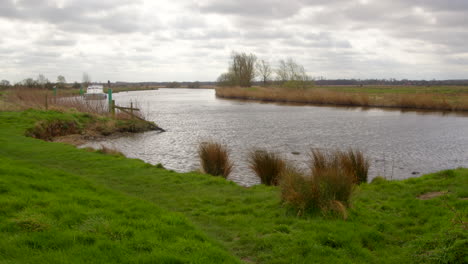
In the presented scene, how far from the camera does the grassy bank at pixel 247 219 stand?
193 inches

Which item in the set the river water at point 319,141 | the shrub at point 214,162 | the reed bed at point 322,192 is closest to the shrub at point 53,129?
the river water at point 319,141

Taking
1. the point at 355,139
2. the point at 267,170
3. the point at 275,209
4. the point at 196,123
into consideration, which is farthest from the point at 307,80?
the point at 275,209

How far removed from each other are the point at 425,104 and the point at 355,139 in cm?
2664

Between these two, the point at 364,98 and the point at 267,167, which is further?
the point at 364,98

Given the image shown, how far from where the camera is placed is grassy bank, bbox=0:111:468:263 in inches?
193

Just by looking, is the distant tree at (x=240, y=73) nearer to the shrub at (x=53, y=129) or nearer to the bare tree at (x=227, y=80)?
the bare tree at (x=227, y=80)

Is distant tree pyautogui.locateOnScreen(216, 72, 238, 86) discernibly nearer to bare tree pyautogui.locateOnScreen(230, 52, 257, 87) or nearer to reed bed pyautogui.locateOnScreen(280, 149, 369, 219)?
bare tree pyautogui.locateOnScreen(230, 52, 257, 87)

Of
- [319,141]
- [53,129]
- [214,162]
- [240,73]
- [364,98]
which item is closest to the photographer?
[214,162]

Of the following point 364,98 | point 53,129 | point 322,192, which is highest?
point 364,98

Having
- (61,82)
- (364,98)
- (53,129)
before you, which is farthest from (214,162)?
(61,82)

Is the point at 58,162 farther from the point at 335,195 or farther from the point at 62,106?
the point at 62,106

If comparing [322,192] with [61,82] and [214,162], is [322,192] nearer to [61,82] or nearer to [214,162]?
[214,162]

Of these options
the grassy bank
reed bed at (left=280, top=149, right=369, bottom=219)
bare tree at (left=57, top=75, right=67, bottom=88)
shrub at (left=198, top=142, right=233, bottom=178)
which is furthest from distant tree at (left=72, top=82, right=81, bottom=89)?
reed bed at (left=280, top=149, right=369, bottom=219)

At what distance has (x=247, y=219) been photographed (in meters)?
6.83
